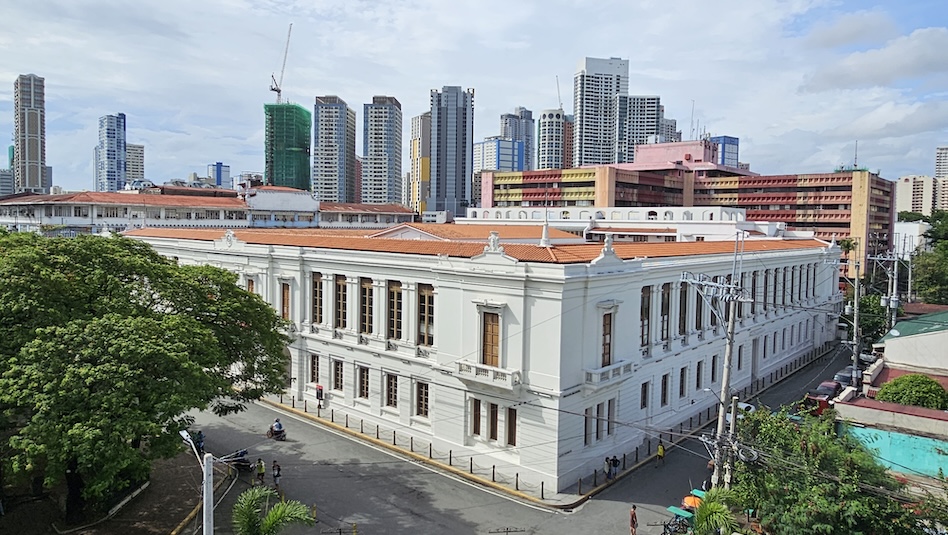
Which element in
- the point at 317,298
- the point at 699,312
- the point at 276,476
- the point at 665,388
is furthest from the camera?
the point at 317,298

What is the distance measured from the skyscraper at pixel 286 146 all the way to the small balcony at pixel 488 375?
Answer: 13215 cm

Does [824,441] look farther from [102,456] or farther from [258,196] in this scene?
[258,196]

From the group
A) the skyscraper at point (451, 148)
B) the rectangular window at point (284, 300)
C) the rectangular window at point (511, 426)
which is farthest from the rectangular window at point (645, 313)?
the skyscraper at point (451, 148)

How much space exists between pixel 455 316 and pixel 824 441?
55.3 ft

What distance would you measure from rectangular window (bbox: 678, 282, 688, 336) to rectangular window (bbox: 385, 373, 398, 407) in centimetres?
1626

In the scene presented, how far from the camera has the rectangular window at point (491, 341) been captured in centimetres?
3136

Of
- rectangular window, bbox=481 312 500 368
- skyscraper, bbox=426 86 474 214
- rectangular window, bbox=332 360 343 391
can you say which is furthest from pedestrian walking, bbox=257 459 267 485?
skyscraper, bbox=426 86 474 214

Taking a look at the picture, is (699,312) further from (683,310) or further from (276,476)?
(276,476)

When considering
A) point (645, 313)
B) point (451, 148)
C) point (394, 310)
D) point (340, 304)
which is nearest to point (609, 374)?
point (645, 313)

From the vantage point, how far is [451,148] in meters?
192

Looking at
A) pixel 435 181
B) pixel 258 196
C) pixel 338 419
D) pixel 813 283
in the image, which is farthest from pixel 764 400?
pixel 435 181

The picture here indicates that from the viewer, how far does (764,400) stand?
44719 mm

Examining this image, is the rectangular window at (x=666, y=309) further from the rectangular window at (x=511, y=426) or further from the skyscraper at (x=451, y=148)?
the skyscraper at (x=451, y=148)

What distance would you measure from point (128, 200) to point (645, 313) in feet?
222
